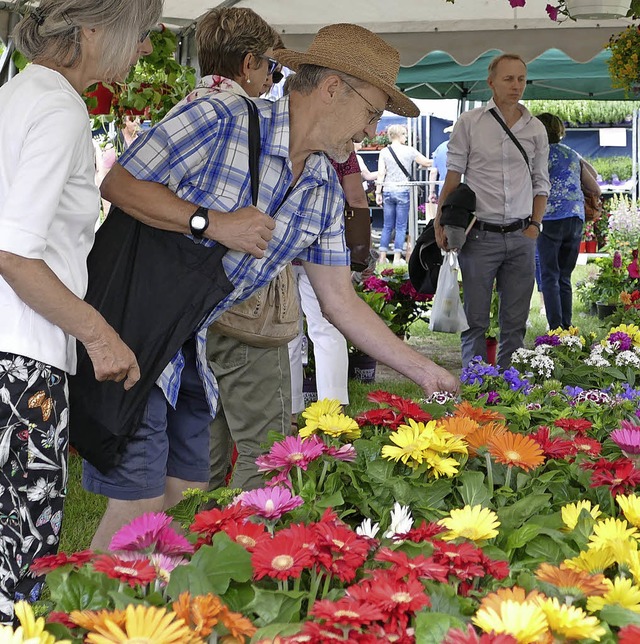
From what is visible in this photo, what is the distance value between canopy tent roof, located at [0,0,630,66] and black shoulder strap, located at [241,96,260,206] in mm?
3509

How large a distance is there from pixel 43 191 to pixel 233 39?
139cm

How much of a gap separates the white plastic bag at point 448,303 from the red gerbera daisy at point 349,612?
4.24 meters

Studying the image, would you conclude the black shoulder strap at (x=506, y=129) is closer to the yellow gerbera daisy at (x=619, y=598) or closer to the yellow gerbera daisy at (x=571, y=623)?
the yellow gerbera daisy at (x=619, y=598)

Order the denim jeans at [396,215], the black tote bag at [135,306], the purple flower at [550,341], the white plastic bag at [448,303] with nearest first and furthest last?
1. the black tote bag at [135,306]
2. the purple flower at [550,341]
3. the white plastic bag at [448,303]
4. the denim jeans at [396,215]

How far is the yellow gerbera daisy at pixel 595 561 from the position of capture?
1.08 metres

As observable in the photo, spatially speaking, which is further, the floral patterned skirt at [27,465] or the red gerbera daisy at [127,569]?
the floral patterned skirt at [27,465]

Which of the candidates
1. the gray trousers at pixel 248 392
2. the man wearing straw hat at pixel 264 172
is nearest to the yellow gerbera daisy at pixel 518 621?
the man wearing straw hat at pixel 264 172

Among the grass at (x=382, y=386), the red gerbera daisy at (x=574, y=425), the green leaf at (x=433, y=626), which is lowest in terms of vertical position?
the grass at (x=382, y=386)

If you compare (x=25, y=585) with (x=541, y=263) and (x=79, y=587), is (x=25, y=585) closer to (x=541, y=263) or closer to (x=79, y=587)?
(x=79, y=587)

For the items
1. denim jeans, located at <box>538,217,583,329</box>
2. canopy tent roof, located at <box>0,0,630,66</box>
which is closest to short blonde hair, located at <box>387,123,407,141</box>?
denim jeans, located at <box>538,217,583,329</box>

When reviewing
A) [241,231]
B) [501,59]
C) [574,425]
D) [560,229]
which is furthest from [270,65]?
[560,229]

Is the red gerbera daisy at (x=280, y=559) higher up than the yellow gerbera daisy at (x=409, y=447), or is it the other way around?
the red gerbera daisy at (x=280, y=559)

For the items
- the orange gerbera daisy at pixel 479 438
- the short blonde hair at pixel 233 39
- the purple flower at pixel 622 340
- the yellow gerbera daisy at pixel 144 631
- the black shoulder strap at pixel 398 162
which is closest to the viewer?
the yellow gerbera daisy at pixel 144 631

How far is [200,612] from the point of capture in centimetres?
86
